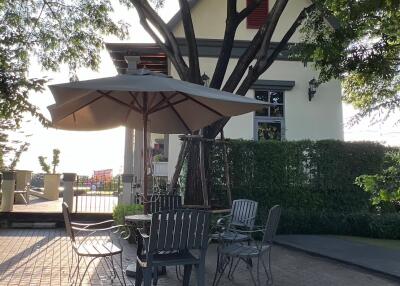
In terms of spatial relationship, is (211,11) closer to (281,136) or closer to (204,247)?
(281,136)

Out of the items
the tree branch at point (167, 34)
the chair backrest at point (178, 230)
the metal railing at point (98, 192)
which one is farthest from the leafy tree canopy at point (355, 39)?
the metal railing at point (98, 192)

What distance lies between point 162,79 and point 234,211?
10.8 feet

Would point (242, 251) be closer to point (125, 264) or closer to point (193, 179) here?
point (125, 264)

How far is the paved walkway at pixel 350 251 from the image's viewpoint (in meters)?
7.09

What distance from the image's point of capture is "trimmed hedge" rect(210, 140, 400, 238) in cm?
1084

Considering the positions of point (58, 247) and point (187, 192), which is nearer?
point (58, 247)

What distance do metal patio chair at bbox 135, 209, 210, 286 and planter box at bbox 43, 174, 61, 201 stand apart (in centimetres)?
1433

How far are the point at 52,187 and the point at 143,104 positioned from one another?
13009mm

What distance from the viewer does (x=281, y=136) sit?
47.2 ft

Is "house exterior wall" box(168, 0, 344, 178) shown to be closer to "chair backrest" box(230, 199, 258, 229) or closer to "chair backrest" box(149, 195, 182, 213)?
"chair backrest" box(230, 199, 258, 229)

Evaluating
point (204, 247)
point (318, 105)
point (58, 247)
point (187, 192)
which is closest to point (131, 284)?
point (204, 247)

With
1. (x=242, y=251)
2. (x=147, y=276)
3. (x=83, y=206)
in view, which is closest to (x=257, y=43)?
(x=242, y=251)

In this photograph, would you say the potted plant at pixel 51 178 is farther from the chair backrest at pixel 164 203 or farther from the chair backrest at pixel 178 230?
the chair backrest at pixel 178 230

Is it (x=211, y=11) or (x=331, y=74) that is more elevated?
(x=211, y=11)
